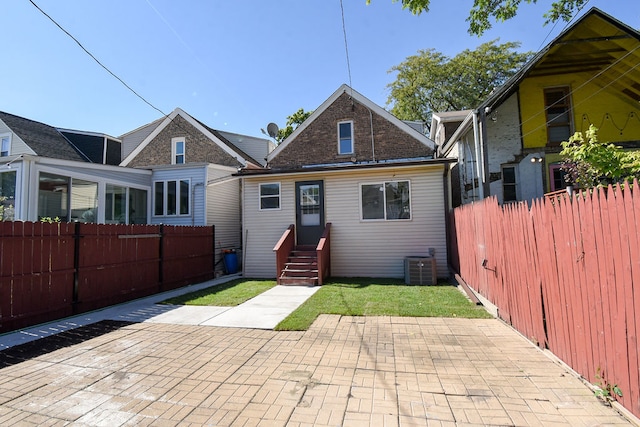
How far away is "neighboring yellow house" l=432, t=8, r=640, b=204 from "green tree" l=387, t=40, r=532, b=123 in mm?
14813

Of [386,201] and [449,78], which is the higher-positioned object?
[449,78]

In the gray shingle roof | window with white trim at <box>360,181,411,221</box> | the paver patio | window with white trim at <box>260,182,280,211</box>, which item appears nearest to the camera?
the paver patio

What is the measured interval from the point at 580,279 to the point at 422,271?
5947 mm

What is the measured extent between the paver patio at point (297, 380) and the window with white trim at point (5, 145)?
1879 centimetres

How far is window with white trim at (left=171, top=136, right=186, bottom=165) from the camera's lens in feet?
56.6

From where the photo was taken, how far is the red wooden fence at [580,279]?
99.3 inches

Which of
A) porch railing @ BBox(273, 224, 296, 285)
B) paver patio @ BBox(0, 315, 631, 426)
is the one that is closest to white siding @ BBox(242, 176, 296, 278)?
porch railing @ BBox(273, 224, 296, 285)

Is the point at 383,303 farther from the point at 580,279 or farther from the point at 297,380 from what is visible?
the point at 580,279

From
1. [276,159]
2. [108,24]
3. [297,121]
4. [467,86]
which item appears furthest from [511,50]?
[108,24]

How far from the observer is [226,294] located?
818 centimetres

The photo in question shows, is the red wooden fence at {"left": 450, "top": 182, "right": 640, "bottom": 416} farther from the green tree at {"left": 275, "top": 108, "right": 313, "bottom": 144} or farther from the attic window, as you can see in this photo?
the green tree at {"left": 275, "top": 108, "right": 313, "bottom": 144}

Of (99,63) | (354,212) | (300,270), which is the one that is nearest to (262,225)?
(300,270)

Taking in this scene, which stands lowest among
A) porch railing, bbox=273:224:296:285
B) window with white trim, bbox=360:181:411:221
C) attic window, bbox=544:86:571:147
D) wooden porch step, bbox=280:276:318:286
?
wooden porch step, bbox=280:276:318:286

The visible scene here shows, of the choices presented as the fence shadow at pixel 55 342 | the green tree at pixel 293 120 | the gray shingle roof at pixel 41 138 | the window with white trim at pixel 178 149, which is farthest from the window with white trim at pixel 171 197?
the green tree at pixel 293 120
